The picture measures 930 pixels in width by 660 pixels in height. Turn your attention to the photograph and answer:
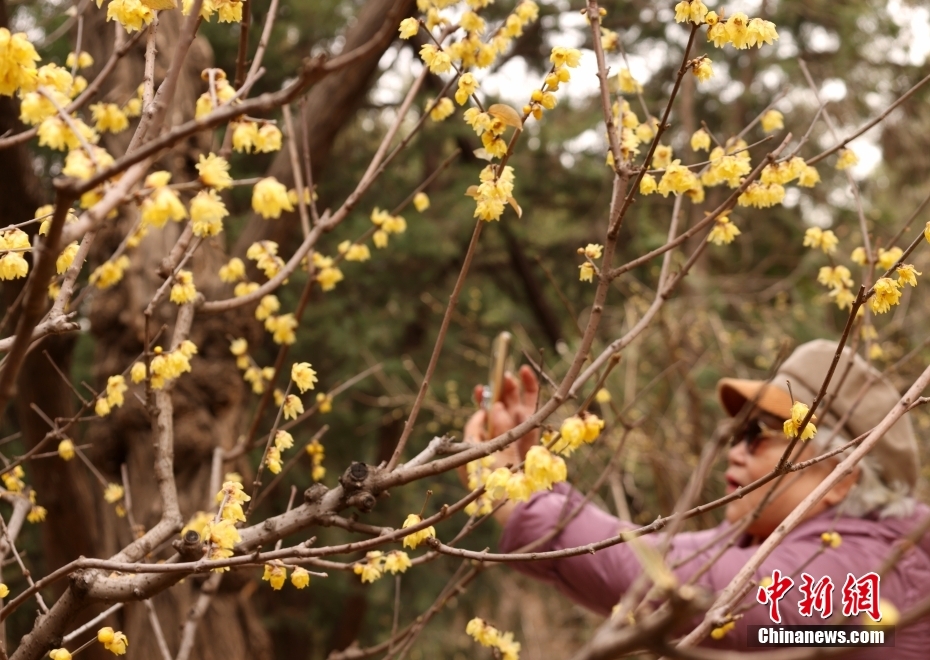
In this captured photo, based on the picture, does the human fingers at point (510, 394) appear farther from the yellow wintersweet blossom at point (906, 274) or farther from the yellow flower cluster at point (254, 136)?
the yellow flower cluster at point (254, 136)

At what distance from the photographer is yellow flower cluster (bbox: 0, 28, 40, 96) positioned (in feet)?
3.35

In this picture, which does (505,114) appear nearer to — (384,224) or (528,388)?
(384,224)

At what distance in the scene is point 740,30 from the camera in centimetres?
146

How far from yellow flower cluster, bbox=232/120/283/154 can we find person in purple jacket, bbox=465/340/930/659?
1.08 m

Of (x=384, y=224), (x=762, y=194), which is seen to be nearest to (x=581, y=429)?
(x=762, y=194)

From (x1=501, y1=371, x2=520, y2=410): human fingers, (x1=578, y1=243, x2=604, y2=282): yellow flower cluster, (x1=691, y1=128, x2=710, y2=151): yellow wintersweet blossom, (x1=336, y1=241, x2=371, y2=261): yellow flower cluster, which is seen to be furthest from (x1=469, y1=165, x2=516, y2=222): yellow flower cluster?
(x1=336, y1=241, x2=371, y2=261): yellow flower cluster

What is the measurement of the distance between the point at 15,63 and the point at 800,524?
2304 mm

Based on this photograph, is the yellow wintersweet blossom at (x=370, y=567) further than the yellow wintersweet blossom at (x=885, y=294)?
Yes

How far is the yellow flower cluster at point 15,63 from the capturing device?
1.02 metres

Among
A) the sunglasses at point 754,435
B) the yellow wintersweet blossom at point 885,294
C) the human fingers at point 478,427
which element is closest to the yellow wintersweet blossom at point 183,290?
the human fingers at point 478,427

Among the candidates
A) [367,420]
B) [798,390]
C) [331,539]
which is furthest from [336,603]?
[798,390]

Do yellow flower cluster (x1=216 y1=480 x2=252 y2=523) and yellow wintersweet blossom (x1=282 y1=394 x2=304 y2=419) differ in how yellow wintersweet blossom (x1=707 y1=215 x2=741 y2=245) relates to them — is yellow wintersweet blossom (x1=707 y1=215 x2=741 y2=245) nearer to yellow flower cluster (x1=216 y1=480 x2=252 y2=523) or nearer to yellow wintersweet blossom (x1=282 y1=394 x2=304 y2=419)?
yellow wintersweet blossom (x1=282 y1=394 x2=304 y2=419)

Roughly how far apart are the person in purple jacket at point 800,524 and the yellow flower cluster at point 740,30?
1032 millimetres

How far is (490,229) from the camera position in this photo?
727cm
